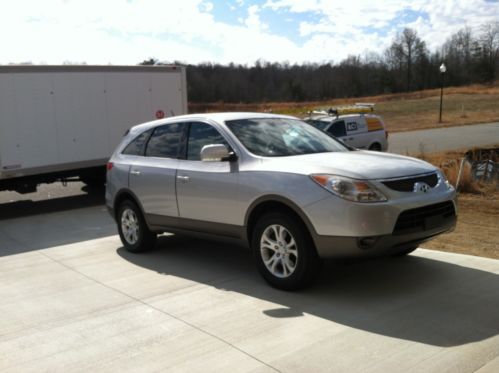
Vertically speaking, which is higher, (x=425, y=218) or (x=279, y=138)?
(x=279, y=138)

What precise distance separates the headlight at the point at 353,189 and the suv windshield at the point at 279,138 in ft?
2.96

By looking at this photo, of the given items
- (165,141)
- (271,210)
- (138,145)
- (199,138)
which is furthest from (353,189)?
(138,145)

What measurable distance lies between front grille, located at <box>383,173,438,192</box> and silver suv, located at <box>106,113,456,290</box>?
0.01 m

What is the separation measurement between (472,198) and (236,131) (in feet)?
22.9

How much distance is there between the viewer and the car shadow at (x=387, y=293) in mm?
4309

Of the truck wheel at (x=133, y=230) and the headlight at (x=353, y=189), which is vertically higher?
the headlight at (x=353, y=189)

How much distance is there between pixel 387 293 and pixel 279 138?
191 cm

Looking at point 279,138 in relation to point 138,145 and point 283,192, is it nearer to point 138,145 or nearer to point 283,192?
point 283,192

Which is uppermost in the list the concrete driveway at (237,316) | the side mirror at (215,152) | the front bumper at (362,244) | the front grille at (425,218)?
the side mirror at (215,152)

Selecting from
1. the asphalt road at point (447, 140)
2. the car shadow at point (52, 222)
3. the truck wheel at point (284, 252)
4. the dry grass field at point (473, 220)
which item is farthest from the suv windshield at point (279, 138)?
the asphalt road at point (447, 140)

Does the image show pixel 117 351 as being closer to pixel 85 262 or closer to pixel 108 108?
pixel 85 262

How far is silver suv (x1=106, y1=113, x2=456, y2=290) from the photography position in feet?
15.8

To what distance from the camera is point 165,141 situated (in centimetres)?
680

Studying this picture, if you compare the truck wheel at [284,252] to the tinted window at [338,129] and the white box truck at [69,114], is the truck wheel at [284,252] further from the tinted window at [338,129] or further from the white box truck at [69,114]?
the tinted window at [338,129]
